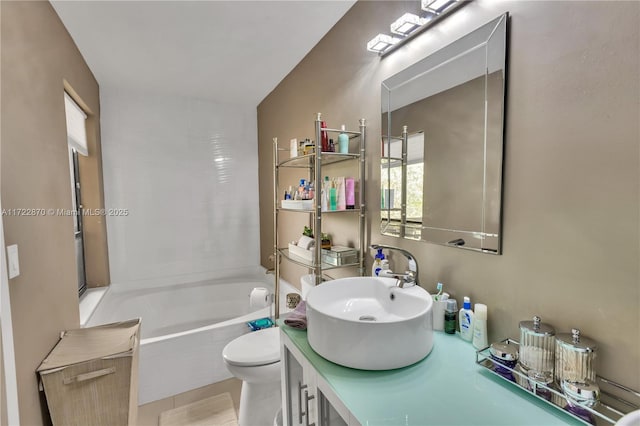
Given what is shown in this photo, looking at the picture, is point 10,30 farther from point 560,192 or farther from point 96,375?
point 560,192

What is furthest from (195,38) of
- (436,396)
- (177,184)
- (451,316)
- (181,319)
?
(181,319)

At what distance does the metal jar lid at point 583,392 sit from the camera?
0.73 m

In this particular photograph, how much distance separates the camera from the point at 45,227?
1484 mm

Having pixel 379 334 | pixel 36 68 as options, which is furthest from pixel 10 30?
pixel 379 334

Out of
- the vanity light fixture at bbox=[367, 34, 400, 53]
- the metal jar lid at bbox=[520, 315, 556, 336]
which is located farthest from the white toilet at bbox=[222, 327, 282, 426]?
the vanity light fixture at bbox=[367, 34, 400, 53]

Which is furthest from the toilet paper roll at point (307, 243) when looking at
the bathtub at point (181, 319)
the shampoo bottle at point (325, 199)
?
the bathtub at point (181, 319)

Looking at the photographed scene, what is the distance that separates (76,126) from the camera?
92.0 inches

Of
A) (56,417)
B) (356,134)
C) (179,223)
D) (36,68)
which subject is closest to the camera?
(56,417)

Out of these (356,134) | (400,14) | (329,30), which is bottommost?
(356,134)

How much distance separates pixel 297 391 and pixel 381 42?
1.64 metres

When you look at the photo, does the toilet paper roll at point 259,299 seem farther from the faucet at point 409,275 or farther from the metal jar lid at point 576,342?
the metal jar lid at point 576,342

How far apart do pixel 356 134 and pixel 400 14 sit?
615 mm

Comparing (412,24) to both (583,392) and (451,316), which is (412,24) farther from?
(583,392)

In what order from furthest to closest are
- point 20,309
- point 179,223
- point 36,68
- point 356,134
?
point 179,223
point 356,134
point 36,68
point 20,309
